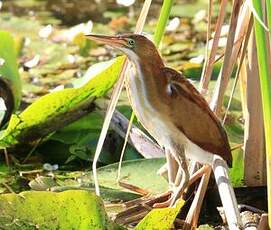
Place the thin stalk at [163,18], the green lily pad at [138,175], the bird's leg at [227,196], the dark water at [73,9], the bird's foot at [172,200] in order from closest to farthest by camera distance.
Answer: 1. the bird's leg at [227,196]
2. the thin stalk at [163,18]
3. the bird's foot at [172,200]
4. the green lily pad at [138,175]
5. the dark water at [73,9]

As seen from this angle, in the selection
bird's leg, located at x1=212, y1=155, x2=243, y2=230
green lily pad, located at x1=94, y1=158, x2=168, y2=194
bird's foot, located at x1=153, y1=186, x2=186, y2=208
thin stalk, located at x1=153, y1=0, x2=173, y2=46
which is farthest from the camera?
green lily pad, located at x1=94, y1=158, x2=168, y2=194

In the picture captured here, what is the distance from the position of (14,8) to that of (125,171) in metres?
2.39

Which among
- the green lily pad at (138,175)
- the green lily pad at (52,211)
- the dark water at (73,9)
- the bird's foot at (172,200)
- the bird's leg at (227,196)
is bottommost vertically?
the dark water at (73,9)

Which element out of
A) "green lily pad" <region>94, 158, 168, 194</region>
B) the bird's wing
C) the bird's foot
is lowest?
"green lily pad" <region>94, 158, 168, 194</region>

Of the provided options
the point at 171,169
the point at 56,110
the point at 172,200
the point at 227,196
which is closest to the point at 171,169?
the point at 171,169

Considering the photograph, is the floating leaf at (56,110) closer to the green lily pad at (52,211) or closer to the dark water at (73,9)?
the green lily pad at (52,211)

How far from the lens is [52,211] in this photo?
1663 mm

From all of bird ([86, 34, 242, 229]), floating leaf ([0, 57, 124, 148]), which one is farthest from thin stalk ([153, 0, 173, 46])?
floating leaf ([0, 57, 124, 148])

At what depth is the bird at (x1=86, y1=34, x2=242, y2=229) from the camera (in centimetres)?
169

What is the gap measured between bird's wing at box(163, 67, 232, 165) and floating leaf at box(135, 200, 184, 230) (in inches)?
7.7

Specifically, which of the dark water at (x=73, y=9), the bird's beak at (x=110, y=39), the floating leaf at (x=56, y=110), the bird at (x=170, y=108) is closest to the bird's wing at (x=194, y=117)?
the bird at (x=170, y=108)

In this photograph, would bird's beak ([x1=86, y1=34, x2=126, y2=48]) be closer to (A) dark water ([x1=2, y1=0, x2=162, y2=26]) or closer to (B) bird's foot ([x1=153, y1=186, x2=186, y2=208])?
(B) bird's foot ([x1=153, y1=186, x2=186, y2=208])

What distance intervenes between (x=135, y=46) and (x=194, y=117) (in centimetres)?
Result: 20

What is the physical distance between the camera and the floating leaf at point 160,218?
1.62 meters
